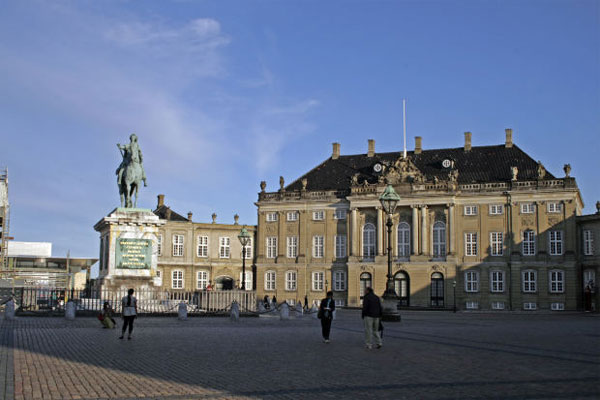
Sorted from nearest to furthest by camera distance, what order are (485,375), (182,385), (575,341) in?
1. (182,385)
2. (485,375)
3. (575,341)

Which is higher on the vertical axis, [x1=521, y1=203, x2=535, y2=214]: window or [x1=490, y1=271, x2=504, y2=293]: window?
[x1=521, y1=203, x2=535, y2=214]: window

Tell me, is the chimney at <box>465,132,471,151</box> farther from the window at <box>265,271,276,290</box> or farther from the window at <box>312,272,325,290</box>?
the window at <box>265,271,276,290</box>

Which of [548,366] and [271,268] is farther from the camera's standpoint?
[271,268]

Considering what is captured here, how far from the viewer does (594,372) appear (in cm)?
1330

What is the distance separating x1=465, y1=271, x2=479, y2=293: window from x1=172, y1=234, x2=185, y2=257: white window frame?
3179cm

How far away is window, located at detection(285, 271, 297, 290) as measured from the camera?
7288 centimetres

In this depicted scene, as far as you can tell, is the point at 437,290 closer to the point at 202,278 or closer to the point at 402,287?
Result: the point at 402,287

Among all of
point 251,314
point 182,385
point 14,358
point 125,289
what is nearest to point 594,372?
point 182,385

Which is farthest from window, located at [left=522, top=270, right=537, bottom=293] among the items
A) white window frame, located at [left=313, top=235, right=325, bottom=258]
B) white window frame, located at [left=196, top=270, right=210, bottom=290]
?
white window frame, located at [left=196, top=270, right=210, bottom=290]

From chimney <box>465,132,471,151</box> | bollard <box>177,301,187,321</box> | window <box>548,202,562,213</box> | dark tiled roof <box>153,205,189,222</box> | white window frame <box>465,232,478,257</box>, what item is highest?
chimney <box>465,132,471,151</box>

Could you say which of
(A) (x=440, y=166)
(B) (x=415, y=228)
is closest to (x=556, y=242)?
(B) (x=415, y=228)

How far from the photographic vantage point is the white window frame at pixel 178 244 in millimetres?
76738

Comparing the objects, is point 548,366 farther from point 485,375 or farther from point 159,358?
point 159,358

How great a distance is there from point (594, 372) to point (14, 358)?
39.4 ft
